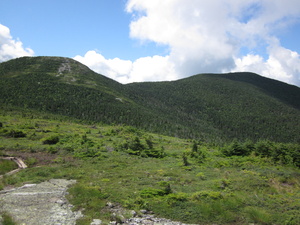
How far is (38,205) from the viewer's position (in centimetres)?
1402

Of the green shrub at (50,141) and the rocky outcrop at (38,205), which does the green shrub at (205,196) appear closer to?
the rocky outcrop at (38,205)

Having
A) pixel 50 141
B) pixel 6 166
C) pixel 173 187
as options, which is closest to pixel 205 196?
pixel 173 187

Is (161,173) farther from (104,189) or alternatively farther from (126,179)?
(104,189)

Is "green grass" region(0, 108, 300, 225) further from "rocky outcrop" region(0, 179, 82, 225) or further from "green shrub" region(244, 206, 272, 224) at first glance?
"rocky outcrop" region(0, 179, 82, 225)

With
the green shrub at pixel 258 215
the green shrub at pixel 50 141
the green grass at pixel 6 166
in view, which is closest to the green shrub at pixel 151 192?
the green shrub at pixel 258 215

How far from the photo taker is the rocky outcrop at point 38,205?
12.2 m

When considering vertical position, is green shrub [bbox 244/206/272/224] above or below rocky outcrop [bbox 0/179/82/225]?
above

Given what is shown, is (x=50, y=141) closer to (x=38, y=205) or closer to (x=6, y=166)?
(x=6, y=166)

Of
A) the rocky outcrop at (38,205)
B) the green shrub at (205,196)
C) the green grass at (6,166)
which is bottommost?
the green grass at (6,166)

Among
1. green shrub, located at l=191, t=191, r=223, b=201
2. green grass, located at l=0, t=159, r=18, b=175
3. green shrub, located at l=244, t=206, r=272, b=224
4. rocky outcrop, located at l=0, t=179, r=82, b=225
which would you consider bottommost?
green grass, located at l=0, t=159, r=18, b=175

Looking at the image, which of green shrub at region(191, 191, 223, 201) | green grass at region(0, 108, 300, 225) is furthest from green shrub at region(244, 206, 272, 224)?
green shrub at region(191, 191, 223, 201)

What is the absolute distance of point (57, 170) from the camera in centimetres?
2322

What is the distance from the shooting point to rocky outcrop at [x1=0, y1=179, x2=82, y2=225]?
12156mm

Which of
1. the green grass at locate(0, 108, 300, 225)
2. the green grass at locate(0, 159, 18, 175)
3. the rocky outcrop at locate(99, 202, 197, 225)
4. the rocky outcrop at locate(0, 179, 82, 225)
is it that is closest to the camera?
the rocky outcrop at locate(0, 179, 82, 225)
